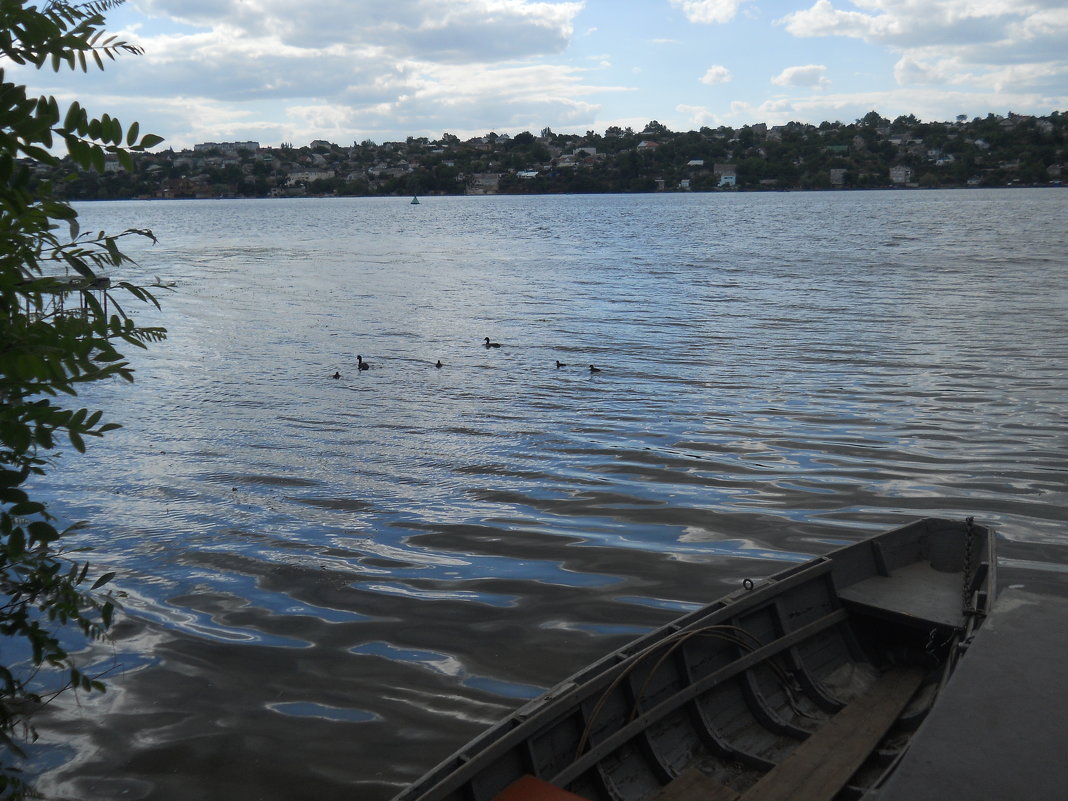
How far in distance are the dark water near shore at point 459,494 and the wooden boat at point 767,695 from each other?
175 centimetres

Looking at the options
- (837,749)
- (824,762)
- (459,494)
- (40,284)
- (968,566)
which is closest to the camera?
(40,284)

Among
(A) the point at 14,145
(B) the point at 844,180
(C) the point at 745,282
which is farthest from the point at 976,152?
(A) the point at 14,145

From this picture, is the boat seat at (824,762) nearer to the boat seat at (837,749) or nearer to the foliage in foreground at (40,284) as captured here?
the boat seat at (837,749)

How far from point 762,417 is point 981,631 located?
993 centimetres

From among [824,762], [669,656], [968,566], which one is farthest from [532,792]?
[968,566]

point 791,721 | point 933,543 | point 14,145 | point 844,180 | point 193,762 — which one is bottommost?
point 193,762

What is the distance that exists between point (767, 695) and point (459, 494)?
20.0 feet

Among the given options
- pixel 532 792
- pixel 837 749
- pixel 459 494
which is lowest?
pixel 459 494

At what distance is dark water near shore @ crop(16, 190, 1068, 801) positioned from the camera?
6945 mm

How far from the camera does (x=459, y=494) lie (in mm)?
11672

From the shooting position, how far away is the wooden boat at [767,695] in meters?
4.78

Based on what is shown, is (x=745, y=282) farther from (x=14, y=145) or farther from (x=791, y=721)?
(x=14, y=145)

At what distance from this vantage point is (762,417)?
49.5 feet

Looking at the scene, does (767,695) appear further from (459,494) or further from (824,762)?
(459,494)
